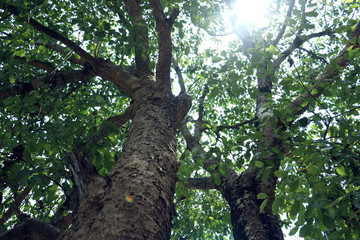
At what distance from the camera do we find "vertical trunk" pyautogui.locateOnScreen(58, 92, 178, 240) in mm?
1707

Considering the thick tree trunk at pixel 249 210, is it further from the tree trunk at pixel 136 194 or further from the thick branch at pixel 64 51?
the thick branch at pixel 64 51

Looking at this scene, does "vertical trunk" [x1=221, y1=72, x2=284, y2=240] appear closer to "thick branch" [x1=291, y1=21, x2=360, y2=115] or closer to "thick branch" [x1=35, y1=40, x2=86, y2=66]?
"thick branch" [x1=291, y1=21, x2=360, y2=115]

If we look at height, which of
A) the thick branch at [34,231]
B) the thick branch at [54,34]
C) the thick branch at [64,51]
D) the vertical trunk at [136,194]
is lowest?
the thick branch at [34,231]

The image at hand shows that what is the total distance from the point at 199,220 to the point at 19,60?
18.2ft

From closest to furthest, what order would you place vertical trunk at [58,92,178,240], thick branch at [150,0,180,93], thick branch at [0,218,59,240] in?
vertical trunk at [58,92,178,240]
thick branch at [0,218,59,240]
thick branch at [150,0,180,93]

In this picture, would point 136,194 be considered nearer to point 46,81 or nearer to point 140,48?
point 140,48

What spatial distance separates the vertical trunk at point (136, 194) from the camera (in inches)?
67.2

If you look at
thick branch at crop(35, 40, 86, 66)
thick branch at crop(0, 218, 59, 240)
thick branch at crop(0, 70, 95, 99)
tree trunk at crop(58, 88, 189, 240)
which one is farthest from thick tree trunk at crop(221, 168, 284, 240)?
thick branch at crop(35, 40, 86, 66)

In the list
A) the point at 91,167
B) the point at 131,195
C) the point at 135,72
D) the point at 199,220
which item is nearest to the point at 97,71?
the point at 135,72

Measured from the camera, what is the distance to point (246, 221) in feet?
11.3

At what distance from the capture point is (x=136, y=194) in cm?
195

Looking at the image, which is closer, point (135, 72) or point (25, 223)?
point (25, 223)

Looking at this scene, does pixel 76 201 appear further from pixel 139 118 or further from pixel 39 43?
pixel 39 43

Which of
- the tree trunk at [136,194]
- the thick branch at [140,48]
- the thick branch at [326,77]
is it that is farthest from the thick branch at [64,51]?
the thick branch at [326,77]
